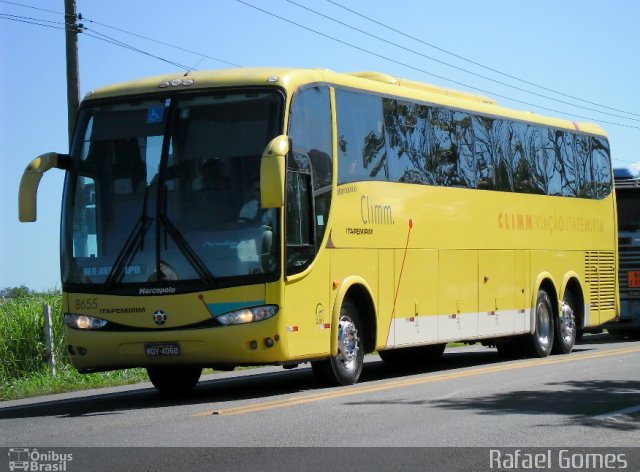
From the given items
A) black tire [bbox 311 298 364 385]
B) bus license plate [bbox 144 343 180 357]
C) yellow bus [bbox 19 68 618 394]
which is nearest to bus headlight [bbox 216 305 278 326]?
yellow bus [bbox 19 68 618 394]

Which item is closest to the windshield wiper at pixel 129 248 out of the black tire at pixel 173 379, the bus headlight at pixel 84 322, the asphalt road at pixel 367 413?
the bus headlight at pixel 84 322

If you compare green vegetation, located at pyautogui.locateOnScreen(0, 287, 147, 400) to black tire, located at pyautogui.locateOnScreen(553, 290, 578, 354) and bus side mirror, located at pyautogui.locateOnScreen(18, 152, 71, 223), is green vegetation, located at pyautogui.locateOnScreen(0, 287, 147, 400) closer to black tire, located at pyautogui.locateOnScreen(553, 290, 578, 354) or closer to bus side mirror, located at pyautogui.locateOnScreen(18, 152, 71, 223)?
bus side mirror, located at pyautogui.locateOnScreen(18, 152, 71, 223)

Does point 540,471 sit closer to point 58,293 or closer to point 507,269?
point 507,269

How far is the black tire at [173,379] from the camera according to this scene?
619 inches

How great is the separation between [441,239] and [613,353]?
4540 millimetres

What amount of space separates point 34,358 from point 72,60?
5103 mm

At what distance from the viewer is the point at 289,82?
1456 centimetres

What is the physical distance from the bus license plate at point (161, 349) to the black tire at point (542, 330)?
8.98 m

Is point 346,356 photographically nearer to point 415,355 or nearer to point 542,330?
point 415,355

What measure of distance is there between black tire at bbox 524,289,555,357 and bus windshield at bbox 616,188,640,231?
6504 mm

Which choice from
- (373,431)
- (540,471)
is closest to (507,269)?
(373,431)

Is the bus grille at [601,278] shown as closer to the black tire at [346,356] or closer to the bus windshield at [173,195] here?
the black tire at [346,356]

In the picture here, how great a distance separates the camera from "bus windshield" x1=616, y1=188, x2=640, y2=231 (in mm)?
28016

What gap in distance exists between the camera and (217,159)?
14.2 m
